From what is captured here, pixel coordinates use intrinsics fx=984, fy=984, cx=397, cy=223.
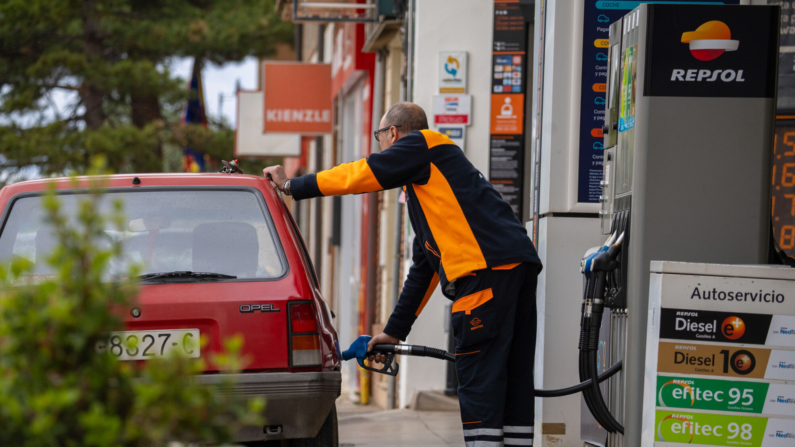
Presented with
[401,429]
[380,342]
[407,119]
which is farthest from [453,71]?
[380,342]

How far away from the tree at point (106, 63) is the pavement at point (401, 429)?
16015mm

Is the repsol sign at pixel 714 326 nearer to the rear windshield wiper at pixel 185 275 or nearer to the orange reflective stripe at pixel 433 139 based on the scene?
the orange reflective stripe at pixel 433 139

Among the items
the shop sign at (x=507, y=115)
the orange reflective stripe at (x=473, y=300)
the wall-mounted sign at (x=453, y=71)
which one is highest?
the wall-mounted sign at (x=453, y=71)

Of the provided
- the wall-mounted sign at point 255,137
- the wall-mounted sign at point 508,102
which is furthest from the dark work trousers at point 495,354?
the wall-mounted sign at point 255,137

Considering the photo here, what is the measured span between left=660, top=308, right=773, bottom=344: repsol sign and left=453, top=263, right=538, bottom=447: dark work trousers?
78cm

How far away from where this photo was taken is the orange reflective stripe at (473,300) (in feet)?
13.8

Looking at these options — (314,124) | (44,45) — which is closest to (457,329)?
(314,124)

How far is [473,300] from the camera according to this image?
4.23 metres

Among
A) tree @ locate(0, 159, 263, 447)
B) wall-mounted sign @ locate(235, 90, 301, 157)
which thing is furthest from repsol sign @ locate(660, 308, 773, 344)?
wall-mounted sign @ locate(235, 90, 301, 157)

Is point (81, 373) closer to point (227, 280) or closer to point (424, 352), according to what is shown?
point (227, 280)

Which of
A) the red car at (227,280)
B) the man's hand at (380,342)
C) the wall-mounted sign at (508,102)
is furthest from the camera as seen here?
the wall-mounted sign at (508,102)

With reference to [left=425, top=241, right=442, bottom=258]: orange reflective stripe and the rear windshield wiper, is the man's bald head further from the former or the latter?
the rear windshield wiper

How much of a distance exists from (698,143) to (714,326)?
0.75m

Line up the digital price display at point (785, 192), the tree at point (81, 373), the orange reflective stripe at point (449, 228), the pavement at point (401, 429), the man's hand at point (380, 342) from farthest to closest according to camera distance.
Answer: the pavement at point (401, 429)
the digital price display at point (785, 192)
the man's hand at point (380, 342)
the orange reflective stripe at point (449, 228)
the tree at point (81, 373)
